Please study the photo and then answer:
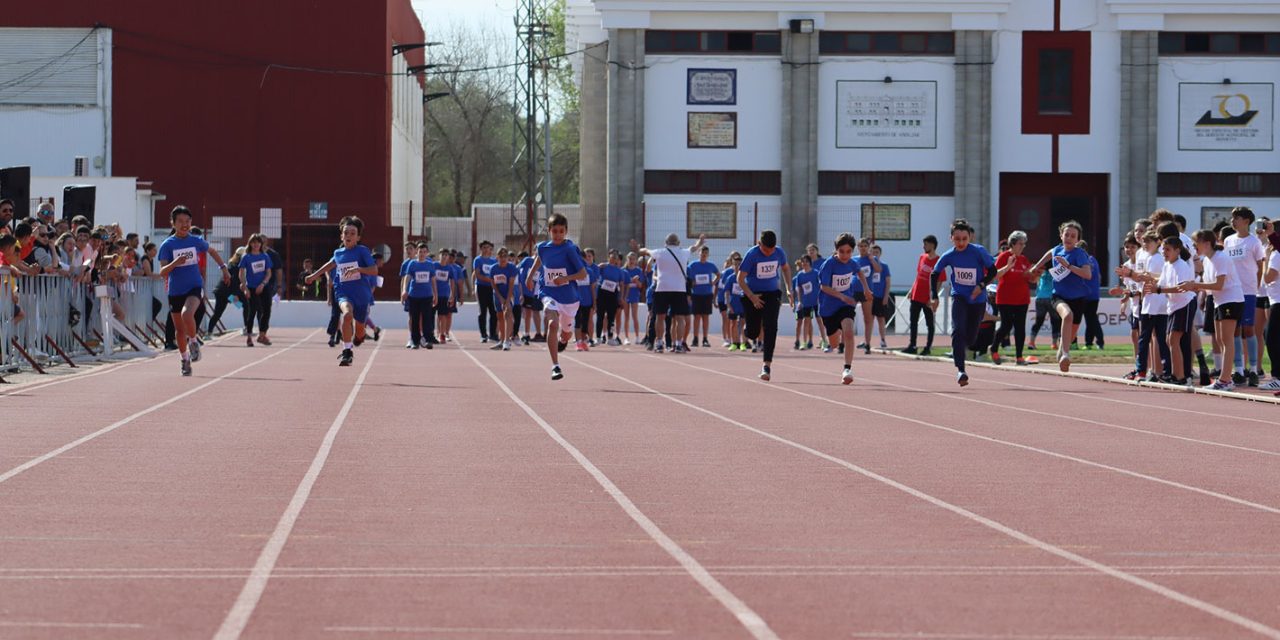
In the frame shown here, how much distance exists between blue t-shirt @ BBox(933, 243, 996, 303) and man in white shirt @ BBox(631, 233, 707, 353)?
35.8 ft

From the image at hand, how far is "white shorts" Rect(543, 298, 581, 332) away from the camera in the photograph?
2102 cm

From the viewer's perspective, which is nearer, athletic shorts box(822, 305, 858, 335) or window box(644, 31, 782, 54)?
athletic shorts box(822, 305, 858, 335)

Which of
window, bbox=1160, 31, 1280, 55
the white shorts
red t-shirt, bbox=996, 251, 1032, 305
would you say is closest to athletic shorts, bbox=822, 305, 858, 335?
the white shorts

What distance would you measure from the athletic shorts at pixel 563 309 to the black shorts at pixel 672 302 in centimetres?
1060

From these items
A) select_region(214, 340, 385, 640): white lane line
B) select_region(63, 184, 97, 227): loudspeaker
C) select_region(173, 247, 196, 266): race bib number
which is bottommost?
select_region(214, 340, 385, 640): white lane line

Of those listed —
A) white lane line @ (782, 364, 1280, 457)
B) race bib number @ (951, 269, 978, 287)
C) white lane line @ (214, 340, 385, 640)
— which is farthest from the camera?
race bib number @ (951, 269, 978, 287)

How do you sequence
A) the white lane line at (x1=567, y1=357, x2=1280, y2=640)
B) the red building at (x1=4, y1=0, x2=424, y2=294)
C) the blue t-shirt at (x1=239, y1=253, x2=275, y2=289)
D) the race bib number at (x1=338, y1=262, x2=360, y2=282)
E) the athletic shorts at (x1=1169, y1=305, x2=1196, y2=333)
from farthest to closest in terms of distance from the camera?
the red building at (x1=4, y1=0, x2=424, y2=294) < the blue t-shirt at (x1=239, y1=253, x2=275, y2=289) < the race bib number at (x1=338, y1=262, x2=360, y2=282) < the athletic shorts at (x1=1169, y1=305, x2=1196, y2=333) < the white lane line at (x1=567, y1=357, x2=1280, y2=640)

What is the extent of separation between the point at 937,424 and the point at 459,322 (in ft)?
102

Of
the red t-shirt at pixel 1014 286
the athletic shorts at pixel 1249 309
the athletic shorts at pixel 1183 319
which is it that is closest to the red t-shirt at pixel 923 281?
the red t-shirt at pixel 1014 286

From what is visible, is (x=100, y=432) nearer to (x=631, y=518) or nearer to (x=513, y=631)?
(x=631, y=518)

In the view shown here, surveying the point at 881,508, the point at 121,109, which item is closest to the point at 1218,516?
the point at 881,508

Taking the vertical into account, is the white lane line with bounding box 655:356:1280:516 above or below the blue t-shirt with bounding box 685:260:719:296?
below

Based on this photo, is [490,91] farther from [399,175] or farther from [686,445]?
[686,445]

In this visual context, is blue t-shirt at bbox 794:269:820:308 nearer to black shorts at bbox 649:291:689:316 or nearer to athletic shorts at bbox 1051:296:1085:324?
black shorts at bbox 649:291:689:316
